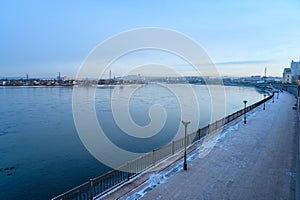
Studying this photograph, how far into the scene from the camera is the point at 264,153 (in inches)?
442

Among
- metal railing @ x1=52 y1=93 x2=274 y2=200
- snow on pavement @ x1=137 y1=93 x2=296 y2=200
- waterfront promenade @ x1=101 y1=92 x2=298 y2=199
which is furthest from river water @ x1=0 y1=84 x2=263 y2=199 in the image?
snow on pavement @ x1=137 y1=93 x2=296 y2=200

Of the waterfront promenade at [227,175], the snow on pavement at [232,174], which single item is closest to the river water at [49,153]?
the waterfront promenade at [227,175]

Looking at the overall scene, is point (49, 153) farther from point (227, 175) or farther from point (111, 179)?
point (227, 175)

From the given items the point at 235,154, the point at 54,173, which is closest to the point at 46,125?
the point at 54,173

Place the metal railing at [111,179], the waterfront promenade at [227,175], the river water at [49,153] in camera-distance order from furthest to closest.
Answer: the river water at [49,153], the waterfront promenade at [227,175], the metal railing at [111,179]

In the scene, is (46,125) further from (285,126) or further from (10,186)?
(285,126)

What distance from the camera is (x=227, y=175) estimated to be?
855 centimetres

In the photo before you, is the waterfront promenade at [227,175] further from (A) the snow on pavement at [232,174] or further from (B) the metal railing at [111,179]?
(B) the metal railing at [111,179]

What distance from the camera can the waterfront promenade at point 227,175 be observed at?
7180 millimetres

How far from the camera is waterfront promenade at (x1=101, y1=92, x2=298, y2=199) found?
23.6 feet

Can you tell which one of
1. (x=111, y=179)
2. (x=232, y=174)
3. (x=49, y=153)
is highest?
(x=232, y=174)

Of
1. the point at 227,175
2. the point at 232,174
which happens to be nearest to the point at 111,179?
the point at 227,175

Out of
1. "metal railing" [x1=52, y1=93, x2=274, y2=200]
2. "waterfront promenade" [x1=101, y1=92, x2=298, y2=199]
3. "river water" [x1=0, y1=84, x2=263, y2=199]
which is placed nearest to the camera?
"metal railing" [x1=52, y1=93, x2=274, y2=200]

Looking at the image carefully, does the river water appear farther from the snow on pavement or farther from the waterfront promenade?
the snow on pavement
